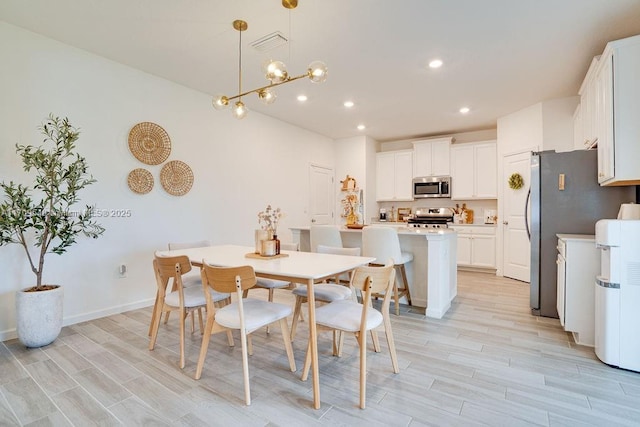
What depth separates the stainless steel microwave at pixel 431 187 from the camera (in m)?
6.31

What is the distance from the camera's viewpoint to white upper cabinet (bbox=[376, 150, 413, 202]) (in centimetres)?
677

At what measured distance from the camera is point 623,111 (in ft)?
8.40

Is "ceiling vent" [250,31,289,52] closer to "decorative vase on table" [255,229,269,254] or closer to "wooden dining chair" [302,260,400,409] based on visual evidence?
"decorative vase on table" [255,229,269,254]

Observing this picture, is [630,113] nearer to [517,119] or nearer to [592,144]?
[592,144]

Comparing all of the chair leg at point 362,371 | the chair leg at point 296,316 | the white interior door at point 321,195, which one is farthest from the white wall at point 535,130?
the chair leg at point 362,371

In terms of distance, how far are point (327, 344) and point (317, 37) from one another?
2.76m

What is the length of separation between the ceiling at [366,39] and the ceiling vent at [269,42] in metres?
0.05

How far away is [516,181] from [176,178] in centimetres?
504

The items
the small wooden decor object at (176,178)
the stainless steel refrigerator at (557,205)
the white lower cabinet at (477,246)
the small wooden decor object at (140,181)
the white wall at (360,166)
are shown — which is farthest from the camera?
the white wall at (360,166)

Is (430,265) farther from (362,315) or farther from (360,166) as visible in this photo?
(360,166)

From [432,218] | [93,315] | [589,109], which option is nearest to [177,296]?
[93,315]

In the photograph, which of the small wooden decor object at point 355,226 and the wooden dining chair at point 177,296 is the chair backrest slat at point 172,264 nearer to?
the wooden dining chair at point 177,296

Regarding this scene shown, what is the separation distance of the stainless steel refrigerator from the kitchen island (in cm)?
84

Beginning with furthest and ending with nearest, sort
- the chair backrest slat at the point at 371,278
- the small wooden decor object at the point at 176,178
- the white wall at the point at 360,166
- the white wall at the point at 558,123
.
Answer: the white wall at the point at 360,166 → the white wall at the point at 558,123 → the small wooden decor object at the point at 176,178 → the chair backrest slat at the point at 371,278
